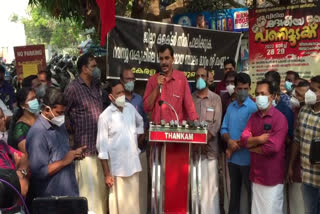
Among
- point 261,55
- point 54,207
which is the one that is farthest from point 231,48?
point 54,207

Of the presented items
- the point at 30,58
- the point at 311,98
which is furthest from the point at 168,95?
the point at 30,58

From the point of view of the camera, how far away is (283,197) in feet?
15.3

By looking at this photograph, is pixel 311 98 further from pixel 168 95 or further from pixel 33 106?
pixel 33 106

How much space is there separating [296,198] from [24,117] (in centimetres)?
315

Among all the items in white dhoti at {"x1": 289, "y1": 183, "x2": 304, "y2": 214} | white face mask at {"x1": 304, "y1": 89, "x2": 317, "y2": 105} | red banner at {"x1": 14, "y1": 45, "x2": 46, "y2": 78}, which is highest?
red banner at {"x1": 14, "y1": 45, "x2": 46, "y2": 78}

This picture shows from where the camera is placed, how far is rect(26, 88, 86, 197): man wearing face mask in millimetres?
3416

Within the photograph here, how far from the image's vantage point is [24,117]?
13.0 ft

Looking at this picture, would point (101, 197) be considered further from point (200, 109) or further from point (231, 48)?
point (231, 48)

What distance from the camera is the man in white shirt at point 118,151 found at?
4.58 meters

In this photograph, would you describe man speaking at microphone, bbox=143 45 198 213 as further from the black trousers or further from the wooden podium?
the black trousers

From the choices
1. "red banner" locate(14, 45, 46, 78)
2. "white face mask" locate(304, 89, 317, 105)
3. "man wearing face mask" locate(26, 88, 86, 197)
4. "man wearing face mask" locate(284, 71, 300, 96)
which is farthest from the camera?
"red banner" locate(14, 45, 46, 78)

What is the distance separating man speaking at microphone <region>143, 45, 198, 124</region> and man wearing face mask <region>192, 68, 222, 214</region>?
1.11 feet

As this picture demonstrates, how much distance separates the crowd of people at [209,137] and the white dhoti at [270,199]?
10 millimetres

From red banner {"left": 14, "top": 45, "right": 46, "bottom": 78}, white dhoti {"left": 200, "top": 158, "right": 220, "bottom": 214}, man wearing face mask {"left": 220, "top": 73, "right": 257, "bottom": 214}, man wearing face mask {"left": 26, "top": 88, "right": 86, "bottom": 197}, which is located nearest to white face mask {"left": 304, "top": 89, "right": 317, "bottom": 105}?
man wearing face mask {"left": 220, "top": 73, "right": 257, "bottom": 214}
